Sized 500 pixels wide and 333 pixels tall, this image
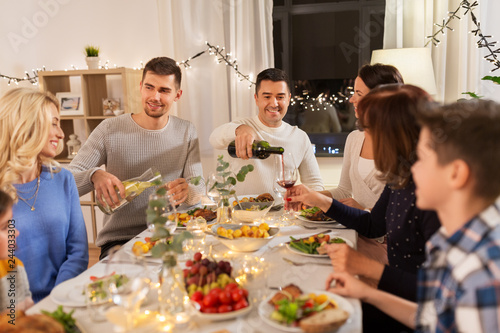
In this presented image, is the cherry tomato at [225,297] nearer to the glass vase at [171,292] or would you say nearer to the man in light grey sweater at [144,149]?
the glass vase at [171,292]

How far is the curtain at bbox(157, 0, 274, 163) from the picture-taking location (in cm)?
377

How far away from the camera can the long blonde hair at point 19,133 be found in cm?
159

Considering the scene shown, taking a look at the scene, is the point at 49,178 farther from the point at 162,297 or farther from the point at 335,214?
the point at 335,214

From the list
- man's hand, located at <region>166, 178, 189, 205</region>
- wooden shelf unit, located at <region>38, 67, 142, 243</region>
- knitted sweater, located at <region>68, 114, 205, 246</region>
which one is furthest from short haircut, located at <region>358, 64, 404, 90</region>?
wooden shelf unit, located at <region>38, 67, 142, 243</region>

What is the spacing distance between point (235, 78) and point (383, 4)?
1.34 meters

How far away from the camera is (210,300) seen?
111 centimetres

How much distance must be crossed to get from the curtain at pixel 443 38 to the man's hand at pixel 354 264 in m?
2.42

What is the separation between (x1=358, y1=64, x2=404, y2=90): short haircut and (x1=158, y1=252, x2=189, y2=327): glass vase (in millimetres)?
1757

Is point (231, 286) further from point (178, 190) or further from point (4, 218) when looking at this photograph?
point (178, 190)

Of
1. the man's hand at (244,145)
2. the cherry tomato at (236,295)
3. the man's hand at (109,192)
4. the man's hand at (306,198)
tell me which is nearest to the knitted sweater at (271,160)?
the man's hand at (244,145)

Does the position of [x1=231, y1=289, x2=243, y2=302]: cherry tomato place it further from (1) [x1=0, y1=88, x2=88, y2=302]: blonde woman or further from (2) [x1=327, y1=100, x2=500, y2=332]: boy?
(1) [x1=0, y1=88, x2=88, y2=302]: blonde woman

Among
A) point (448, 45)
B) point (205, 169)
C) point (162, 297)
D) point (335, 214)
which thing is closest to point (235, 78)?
point (205, 169)

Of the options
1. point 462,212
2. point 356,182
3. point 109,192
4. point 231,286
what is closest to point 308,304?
point 231,286

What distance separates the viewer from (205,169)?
4.04 metres
